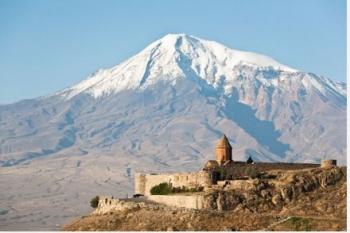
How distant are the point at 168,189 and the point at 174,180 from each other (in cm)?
81

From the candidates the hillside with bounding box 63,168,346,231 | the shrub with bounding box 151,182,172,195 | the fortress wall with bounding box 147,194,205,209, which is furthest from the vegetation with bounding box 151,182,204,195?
the hillside with bounding box 63,168,346,231

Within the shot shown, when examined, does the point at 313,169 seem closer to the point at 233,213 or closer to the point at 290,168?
the point at 290,168

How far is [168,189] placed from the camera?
182 feet

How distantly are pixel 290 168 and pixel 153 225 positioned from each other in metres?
13.5

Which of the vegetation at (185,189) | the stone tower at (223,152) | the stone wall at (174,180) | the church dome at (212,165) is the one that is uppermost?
the stone tower at (223,152)

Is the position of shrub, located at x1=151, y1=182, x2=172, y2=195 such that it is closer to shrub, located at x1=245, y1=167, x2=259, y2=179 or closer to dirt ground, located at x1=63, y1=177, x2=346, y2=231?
shrub, located at x1=245, y1=167, x2=259, y2=179

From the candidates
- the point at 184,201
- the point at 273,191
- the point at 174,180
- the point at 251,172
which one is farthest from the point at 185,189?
the point at 273,191

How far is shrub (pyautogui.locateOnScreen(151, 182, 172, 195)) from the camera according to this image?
55.4 metres

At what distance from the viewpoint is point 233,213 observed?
4812 cm

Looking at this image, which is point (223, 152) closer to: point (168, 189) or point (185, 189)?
point (168, 189)

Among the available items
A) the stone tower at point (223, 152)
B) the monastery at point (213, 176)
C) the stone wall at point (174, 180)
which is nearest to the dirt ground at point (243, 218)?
the monastery at point (213, 176)

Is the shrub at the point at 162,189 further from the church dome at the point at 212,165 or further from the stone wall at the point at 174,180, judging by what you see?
the church dome at the point at 212,165

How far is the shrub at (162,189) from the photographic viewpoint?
55.4m

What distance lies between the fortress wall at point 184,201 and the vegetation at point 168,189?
2.06 metres
